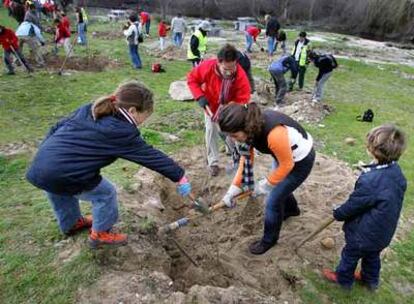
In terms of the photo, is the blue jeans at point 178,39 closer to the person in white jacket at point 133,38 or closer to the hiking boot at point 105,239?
the person in white jacket at point 133,38

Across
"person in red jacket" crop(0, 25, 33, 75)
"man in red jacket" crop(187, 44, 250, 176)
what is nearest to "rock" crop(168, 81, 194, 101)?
"man in red jacket" crop(187, 44, 250, 176)

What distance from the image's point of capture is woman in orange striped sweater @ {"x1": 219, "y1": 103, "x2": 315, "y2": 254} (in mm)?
3139

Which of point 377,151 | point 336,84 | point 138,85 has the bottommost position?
point 336,84

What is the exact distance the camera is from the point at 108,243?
12.4 feet

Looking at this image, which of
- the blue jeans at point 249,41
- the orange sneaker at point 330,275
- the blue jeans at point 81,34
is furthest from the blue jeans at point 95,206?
the blue jeans at point 249,41

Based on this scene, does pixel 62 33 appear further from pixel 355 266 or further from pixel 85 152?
pixel 355 266

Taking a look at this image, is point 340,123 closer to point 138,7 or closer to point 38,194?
point 38,194

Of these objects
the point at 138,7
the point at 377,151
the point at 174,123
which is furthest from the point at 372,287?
the point at 138,7

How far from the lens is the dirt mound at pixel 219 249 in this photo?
11.4 ft

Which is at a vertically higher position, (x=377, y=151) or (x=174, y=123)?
(x=377, y=151)

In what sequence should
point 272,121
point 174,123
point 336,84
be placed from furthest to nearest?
point 336,84 < point 174,123 < point 272,121

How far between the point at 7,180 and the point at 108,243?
95.7 inches

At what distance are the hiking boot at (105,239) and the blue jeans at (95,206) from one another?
3.0 inches

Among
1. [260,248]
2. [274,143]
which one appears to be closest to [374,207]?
[274,143]
